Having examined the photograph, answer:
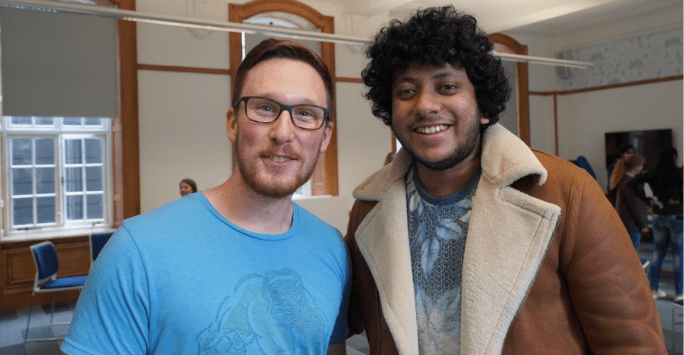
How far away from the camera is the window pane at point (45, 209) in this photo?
6949mm

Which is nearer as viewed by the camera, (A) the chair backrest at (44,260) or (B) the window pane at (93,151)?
(A) the chair backrest at (44,260)

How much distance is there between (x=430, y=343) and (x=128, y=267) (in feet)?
2.74

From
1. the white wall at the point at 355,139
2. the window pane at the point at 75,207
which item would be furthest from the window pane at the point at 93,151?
the white wall at the point at 355,139

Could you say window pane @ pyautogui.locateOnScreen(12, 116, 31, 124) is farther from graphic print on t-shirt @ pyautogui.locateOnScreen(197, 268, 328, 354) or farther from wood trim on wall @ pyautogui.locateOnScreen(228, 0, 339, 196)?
graphic print on t-shirt @ pyautogui.locateOnScreen(197, 268, 328, 354)

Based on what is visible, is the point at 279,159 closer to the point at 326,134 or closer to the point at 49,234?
the point at 326,134

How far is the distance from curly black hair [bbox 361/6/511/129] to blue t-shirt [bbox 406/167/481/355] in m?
0.26

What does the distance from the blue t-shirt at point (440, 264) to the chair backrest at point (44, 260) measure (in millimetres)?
4709

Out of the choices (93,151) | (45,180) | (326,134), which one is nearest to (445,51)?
(326,134)

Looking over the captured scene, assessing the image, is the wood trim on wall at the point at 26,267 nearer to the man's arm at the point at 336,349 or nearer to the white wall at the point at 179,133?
the white wall at the point at 179,133

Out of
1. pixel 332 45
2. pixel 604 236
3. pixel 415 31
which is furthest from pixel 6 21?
pixel 604 236

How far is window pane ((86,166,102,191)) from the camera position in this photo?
7.21 meters

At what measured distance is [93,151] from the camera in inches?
285

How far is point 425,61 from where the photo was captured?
1490 millimetres

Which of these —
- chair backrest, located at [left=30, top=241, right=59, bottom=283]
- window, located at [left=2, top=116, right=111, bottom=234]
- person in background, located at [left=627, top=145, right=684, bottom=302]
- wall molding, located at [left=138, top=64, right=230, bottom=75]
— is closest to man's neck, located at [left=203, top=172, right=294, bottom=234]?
chair backrest, located at [left=30, top=241, right=59, bottom=283]
